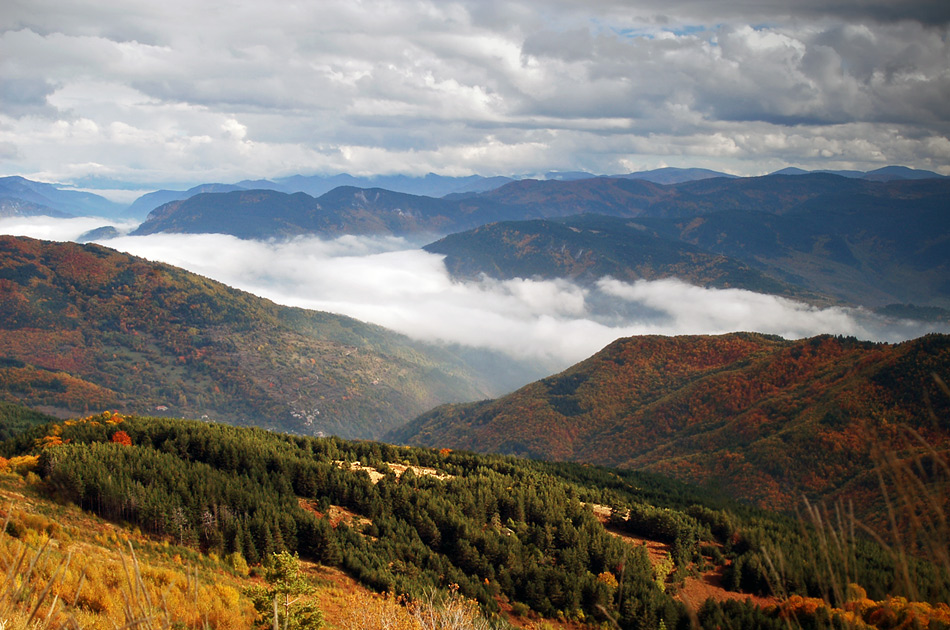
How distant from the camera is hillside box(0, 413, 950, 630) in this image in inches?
1676

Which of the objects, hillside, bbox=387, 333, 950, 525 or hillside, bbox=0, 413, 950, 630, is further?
hillside, bbox=387, 333, 950, 525

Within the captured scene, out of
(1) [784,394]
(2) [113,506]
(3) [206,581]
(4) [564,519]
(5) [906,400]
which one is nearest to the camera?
(3) [206,581]

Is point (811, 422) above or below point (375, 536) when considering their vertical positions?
above

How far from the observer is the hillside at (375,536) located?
42562 mm

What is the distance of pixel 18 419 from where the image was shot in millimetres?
179750

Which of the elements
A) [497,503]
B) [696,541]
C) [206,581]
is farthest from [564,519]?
[206,581]

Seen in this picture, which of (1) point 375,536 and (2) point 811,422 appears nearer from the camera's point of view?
(1) point 375,536

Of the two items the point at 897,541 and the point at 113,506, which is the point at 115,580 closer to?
the point at 113,506

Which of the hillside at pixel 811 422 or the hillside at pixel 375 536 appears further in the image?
the hillside at pixel 811 422

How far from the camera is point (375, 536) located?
214ft

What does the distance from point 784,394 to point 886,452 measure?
18501 centimetres

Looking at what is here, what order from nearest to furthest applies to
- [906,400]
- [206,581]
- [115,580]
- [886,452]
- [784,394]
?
[886,452]
[115,580]
[206,581]
[906,400]
[784,394]

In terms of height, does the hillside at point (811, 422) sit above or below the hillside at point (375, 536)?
above

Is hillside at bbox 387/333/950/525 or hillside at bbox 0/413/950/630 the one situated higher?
hillside at bbox 387/333/950/525
